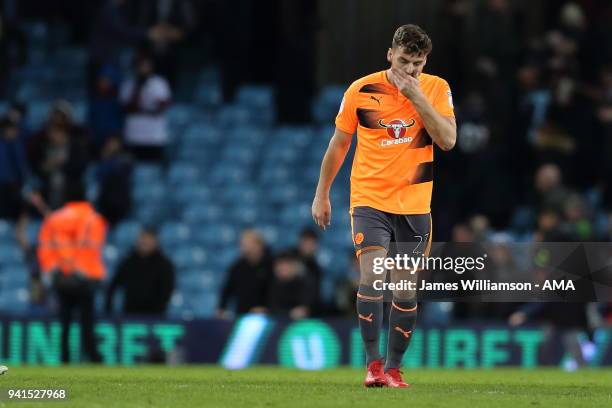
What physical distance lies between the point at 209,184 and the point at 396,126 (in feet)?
37.9

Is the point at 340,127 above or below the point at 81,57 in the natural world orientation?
below

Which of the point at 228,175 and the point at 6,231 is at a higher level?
the point at 228,175

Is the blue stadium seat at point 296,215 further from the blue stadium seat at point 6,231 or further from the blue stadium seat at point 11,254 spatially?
the blue stadium seat at point 6,231

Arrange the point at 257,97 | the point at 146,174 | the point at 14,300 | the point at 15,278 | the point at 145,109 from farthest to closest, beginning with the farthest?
the point at 257,97 < the point at 146,174 < the point at 145,109 < the point at 15,278 < the point at 14,300

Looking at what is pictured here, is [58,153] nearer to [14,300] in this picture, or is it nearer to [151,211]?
[151,211]

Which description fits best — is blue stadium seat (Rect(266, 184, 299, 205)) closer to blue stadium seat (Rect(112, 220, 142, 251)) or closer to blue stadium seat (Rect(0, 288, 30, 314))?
blue stadium seat (Rect(112, 220, 142, 251))

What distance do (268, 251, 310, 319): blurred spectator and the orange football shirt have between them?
23.3ft

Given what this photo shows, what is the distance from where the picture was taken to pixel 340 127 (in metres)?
10.4

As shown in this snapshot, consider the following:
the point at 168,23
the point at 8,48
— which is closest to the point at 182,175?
the point at 168,23

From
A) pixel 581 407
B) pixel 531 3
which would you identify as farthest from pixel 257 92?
pixel 581 407

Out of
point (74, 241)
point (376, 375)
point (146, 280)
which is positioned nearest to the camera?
point (376, 375)

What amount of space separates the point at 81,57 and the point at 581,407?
619 inches

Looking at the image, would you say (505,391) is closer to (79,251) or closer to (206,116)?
(79,251)

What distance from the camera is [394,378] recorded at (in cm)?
1045
